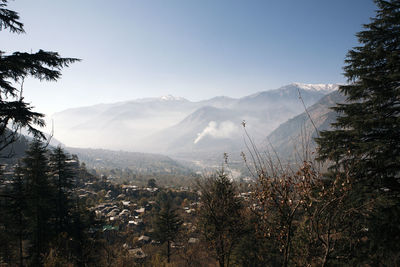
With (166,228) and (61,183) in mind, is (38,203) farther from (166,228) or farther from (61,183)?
(166,228)

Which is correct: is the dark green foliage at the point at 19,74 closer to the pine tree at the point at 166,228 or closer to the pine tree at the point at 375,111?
the pine tree at the point at 375,111

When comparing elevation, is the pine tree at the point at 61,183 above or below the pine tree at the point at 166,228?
above

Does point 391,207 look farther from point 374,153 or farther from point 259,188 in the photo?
point 259,188


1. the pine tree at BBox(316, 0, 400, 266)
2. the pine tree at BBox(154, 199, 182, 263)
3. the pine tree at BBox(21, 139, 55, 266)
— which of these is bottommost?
the pine tree at BBox(154, 199, 182, 263)

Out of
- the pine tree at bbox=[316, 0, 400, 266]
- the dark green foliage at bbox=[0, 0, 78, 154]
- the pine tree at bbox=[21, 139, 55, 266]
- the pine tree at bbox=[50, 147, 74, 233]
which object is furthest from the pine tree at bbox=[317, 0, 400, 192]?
the pine tree at bbox=[50, 147, 74, 233]

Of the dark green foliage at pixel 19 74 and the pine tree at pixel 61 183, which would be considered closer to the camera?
the dark green foliage at pixel 19 74

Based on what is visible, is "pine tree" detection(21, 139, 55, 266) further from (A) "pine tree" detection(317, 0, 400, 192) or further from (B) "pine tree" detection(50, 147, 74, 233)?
(A) "pine tree" detection(317, 0, 400, 192)

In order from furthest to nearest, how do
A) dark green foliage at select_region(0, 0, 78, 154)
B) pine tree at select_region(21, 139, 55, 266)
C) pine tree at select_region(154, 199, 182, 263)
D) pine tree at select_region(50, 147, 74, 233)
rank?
pine tree at select_region(154, 199, 182, 263) < pine tree at select_region(50, 147, 74, 233) < pine tree at select_region(21, 139, 55, 266) < dark green foliage at select_region(0, 0, 78, 154)

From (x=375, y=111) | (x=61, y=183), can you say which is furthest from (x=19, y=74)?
(x=61, y=183)

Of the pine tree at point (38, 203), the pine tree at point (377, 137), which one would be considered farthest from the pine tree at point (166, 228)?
the pine tree at point (377, 137)

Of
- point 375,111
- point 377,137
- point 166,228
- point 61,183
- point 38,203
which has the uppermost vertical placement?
point 375,111

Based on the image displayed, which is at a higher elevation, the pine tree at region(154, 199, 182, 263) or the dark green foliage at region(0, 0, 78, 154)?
the dark green foliage at region(0, 0, 78, 154)

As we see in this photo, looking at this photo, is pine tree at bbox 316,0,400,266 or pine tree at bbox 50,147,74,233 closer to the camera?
pine tree at bbox 316,0,400,266

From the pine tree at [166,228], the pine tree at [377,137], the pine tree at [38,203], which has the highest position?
the pine tree at [377,137]
